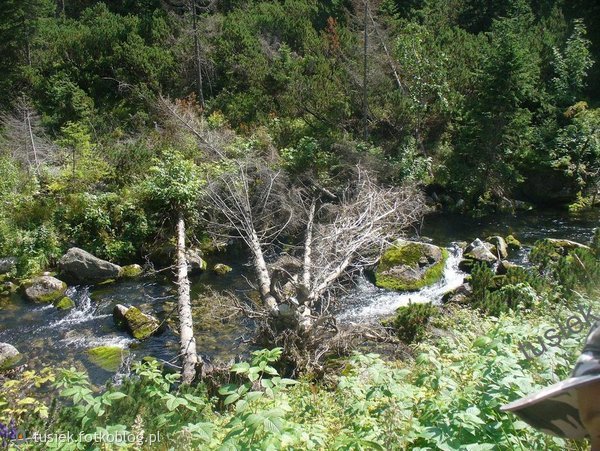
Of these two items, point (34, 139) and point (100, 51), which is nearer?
point (34, 139)

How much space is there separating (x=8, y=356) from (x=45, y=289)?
2782 millimetres

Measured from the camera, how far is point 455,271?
11.5m

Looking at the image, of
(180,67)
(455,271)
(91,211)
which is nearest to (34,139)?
(91,211)

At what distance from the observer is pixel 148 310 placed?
10250mm

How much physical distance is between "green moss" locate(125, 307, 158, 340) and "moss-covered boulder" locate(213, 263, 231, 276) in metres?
2.83

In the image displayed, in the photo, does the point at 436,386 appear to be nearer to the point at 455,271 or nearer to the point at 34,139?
the point at 455,271

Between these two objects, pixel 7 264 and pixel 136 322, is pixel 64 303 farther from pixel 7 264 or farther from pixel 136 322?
pixel 7 264

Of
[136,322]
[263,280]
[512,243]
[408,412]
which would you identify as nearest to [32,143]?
[136,322]

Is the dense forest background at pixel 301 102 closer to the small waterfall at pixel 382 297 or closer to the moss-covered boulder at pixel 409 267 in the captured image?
the moss-covered boulder at pixel 409 267

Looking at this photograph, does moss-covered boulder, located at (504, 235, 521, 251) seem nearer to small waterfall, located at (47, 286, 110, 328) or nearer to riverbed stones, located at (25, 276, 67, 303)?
small waterfall, located at (47, 286, 110, 328)

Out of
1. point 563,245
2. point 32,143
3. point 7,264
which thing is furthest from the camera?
point 32,143

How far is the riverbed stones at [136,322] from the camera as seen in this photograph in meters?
9.13

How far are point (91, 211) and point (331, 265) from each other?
7.08 metres

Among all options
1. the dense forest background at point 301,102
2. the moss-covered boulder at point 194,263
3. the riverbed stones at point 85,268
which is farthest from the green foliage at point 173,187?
the riverbed stones at point 85,268
